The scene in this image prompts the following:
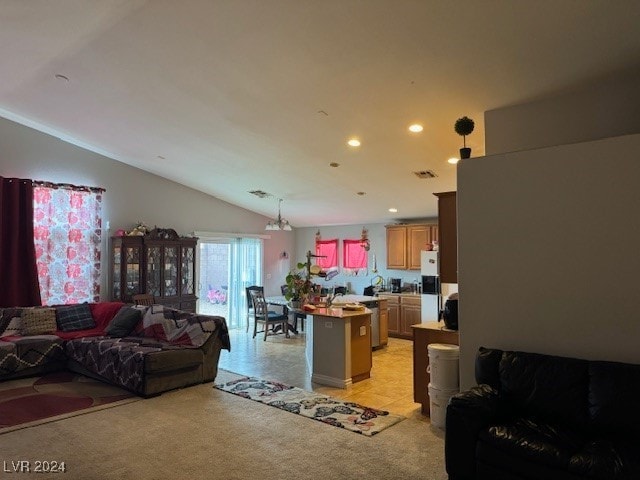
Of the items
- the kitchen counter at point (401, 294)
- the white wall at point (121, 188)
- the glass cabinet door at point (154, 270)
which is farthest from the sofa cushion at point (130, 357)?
the kitchen counter at point (401, 294)

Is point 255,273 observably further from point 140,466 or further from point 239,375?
point 140,466

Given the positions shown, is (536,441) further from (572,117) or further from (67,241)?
(67,241)

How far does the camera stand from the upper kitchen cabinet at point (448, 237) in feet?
13.4

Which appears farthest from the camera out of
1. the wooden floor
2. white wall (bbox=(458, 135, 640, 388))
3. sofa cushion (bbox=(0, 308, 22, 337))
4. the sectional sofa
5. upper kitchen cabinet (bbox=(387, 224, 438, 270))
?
upper kitchen cabinet (bbox=(387, 224, 438, 270))

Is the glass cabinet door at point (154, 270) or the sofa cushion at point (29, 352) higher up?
the glass cabinet door at point (154, 270)

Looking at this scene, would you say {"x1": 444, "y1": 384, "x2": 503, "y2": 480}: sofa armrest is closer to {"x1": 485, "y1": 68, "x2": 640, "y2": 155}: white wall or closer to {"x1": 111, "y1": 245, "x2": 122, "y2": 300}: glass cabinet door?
{"x1": 485, "y1": 68, "x2": 640, "y2": 155}: white wall

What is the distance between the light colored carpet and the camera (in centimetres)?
303

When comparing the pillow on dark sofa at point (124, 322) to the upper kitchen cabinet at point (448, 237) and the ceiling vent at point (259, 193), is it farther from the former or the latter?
the upper kitchen cabinet at point (448, 237)

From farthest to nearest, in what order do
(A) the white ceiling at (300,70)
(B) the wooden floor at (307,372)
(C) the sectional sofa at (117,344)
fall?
1. (C) the sectional sofa at (117,344)
2. (B) the wooden floor at (307,372)
3. (A) the white ceiling at (300,70)

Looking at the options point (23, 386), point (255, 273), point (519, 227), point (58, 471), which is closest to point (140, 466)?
point (58, 471)

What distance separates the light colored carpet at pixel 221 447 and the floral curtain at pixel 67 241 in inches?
121

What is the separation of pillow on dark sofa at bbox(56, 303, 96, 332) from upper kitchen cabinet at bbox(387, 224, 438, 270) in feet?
17.2

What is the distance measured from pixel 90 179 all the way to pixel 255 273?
12.6ft

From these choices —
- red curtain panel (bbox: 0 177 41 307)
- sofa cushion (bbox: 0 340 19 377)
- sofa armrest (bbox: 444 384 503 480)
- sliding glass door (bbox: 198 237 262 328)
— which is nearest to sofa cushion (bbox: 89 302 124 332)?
red curtain panel (bbox: 0 177 41 307)
